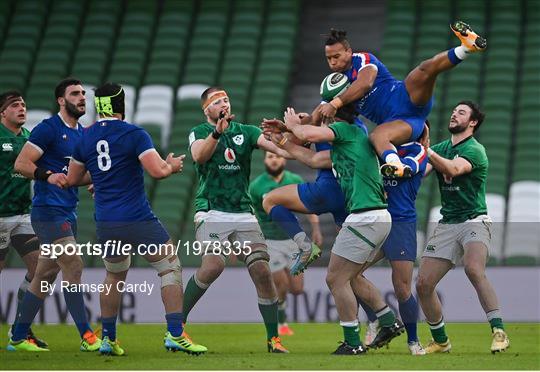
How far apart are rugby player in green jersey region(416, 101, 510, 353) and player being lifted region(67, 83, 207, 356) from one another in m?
2.15

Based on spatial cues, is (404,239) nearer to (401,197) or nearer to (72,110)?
(401,197)

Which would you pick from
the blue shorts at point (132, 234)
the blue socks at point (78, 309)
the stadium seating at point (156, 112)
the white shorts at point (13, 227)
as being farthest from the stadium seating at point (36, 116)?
the blue shorts at point (132, 234)

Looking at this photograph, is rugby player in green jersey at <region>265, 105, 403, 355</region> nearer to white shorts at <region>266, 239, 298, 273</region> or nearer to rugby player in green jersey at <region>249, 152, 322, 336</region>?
rugby player in green jersey at <region>249, 152, 322, 336</region>

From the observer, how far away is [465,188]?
10664 millimetres

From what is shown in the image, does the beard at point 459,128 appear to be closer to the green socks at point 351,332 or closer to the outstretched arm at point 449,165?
the outstretched arm at point 449,165

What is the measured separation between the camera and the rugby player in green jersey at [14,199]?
37.4ft

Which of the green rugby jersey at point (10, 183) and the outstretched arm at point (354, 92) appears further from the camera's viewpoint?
the green rugby jersey at point (10, 183)

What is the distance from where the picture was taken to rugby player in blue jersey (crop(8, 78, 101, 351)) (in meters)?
10.7

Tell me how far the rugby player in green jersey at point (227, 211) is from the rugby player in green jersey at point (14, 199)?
1720mm

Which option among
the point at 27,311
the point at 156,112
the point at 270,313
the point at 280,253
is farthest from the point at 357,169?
the point at 156,112

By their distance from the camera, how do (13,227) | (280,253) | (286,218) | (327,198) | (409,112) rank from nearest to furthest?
(409,112), (327,198), (13,227), (286,218), (280,253)

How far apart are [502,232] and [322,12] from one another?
29.6ft

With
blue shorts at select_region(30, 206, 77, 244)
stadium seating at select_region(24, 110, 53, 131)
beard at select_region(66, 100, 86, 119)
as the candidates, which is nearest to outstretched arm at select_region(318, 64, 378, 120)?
beard at select_region(66, 100, 86, 119)

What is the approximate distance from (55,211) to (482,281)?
12.8 ft
